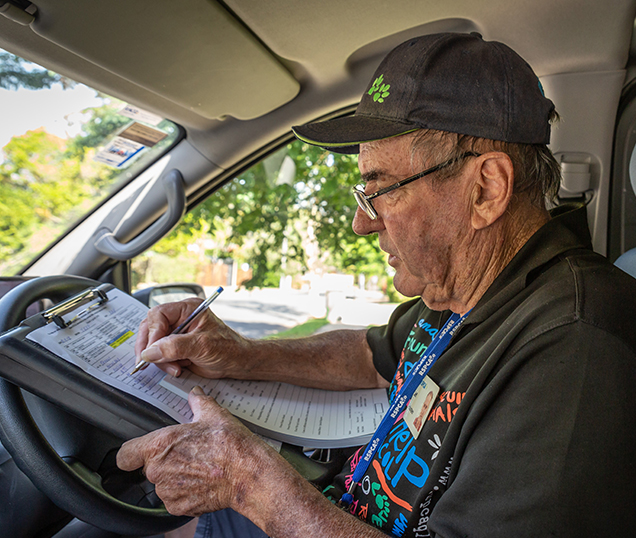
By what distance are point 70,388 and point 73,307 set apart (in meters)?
0.30

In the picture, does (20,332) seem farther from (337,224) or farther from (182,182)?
(337,224)

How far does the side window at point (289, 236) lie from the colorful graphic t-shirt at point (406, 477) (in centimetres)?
215

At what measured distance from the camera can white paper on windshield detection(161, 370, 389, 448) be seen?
3.80ft

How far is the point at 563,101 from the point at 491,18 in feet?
1.26

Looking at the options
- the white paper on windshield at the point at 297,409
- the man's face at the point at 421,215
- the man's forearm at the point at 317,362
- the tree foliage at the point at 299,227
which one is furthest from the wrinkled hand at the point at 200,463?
the tree foliage at the point at 299,227

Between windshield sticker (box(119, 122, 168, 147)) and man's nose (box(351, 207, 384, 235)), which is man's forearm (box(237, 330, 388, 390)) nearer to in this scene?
man's nose (box(351, 207, 384, 235))

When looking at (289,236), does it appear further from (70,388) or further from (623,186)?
(70,388)

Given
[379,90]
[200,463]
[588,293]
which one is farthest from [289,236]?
[588,293]

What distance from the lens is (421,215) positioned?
43.1 inches

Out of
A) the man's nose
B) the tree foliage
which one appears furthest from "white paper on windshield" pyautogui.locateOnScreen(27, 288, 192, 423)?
the tree foliage

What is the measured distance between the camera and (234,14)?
4.48 feet

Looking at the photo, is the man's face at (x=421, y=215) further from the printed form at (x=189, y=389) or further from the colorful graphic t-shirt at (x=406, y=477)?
the printed form at (x=189, y=389)

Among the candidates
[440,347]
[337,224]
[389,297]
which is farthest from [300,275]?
[440,347]

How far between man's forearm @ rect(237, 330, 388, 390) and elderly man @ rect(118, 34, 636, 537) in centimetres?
17
